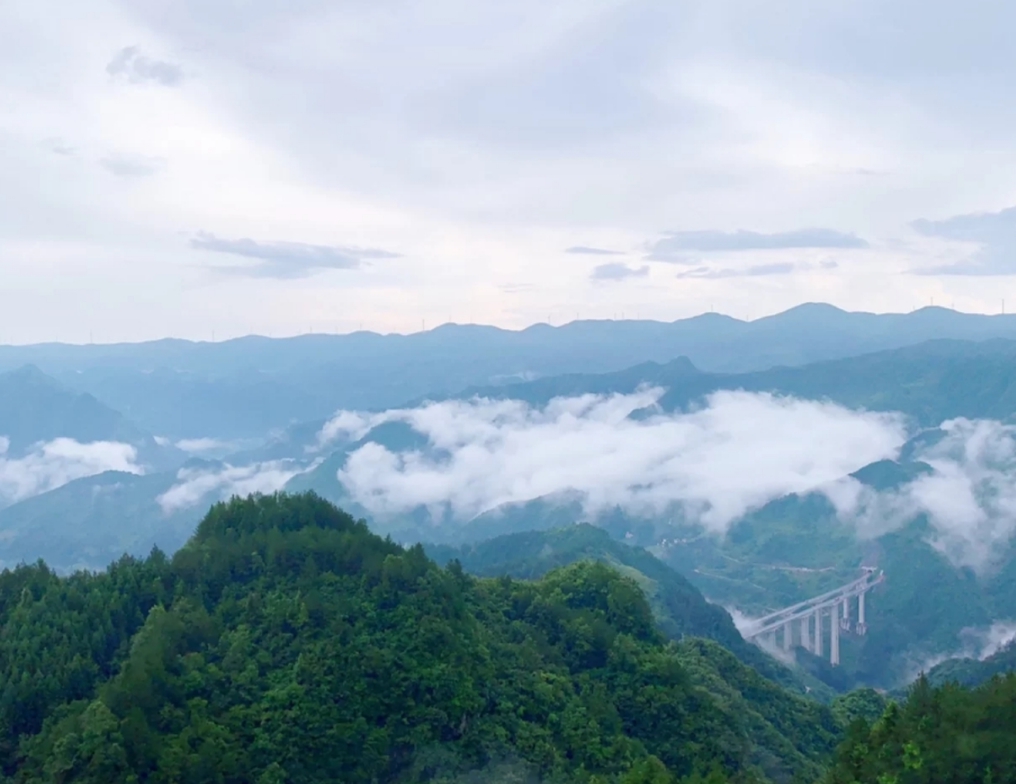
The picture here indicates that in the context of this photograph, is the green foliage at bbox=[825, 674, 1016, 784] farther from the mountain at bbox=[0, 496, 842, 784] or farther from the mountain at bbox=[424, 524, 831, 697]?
the mountain at bbox=[424, 524, 831, 697]

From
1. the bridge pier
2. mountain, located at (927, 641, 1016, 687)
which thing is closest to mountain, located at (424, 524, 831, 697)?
mountain, located at (927, 641, 1016, 687)

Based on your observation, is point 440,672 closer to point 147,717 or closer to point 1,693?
point 147,717

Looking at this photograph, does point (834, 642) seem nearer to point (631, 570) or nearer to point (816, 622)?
point (816, 622)

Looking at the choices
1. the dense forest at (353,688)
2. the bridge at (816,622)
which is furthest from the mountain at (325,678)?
the bridge at (816,622)

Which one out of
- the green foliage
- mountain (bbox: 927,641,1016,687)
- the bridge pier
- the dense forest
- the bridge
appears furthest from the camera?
the bridge pier

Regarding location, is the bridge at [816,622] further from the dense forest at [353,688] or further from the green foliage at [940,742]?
the green foliage at [940,742]

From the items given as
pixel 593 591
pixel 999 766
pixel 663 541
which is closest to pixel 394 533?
pixel 663 541
